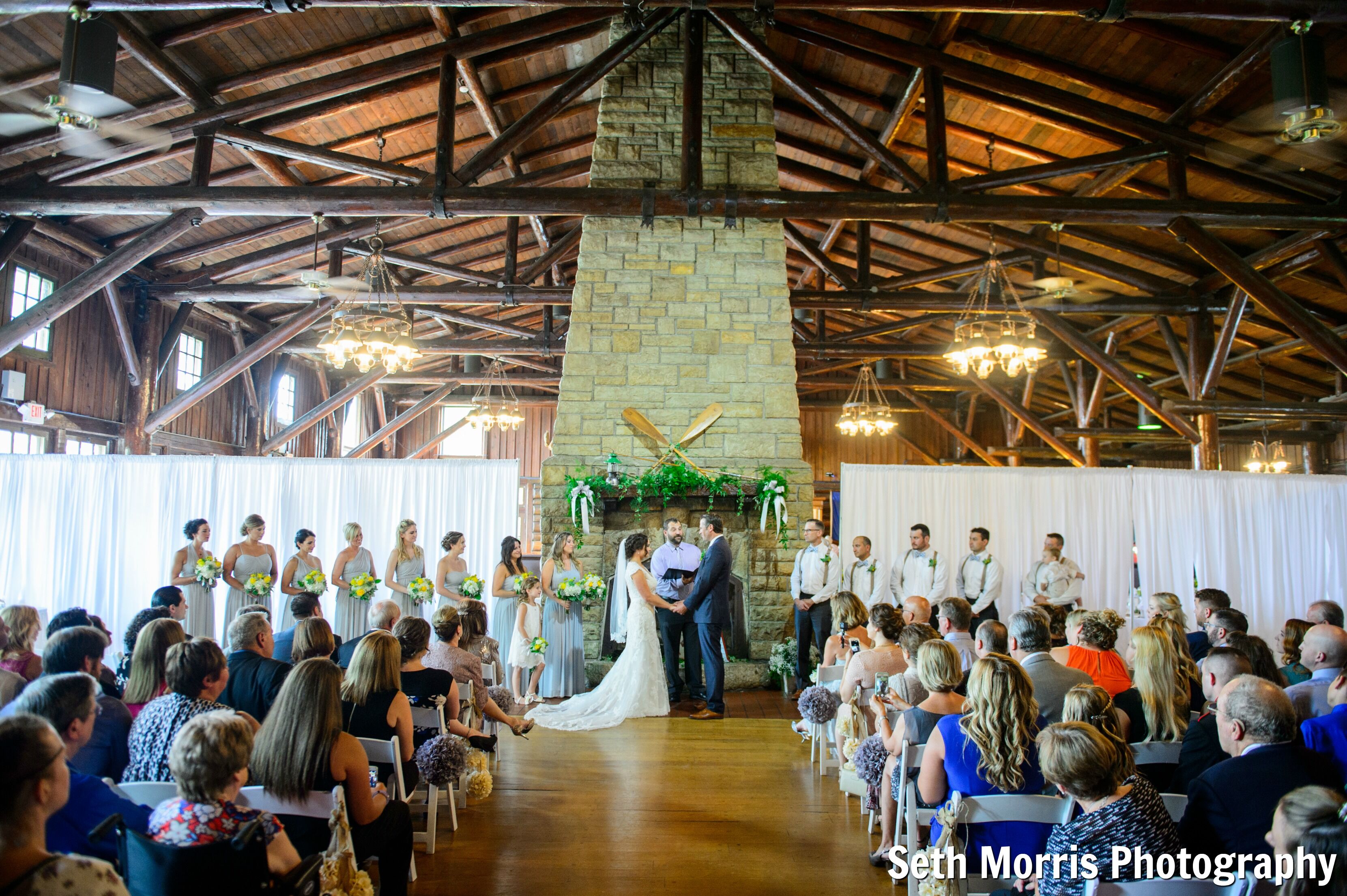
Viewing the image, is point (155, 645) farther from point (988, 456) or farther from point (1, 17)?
point (988, 456)

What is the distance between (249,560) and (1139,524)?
8.87m

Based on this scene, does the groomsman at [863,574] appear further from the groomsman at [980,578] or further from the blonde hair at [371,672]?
the blonde hair at [371,672]

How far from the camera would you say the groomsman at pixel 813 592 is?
8164mm

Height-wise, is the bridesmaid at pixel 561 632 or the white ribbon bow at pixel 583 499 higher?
the white ribbon bow at pixel 583 499

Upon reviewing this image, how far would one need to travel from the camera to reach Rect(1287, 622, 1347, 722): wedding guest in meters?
3.82

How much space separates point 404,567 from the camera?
789cm

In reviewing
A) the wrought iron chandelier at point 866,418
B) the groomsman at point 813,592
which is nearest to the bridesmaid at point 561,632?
the groomsman at point 813,592

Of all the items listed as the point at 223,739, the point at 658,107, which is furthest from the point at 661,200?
the point at 223,739

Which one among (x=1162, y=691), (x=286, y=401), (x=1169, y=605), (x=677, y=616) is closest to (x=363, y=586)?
(x=677, y=616)

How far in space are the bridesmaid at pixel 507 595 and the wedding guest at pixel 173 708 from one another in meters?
4.33

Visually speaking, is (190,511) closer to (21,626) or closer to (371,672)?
(21,626)

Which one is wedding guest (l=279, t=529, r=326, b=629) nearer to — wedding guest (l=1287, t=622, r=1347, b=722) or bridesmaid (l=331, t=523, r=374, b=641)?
bridesmaid (l=331, t=523, r=374, b=641)

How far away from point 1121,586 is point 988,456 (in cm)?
973

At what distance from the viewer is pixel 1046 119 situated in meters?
8.09
